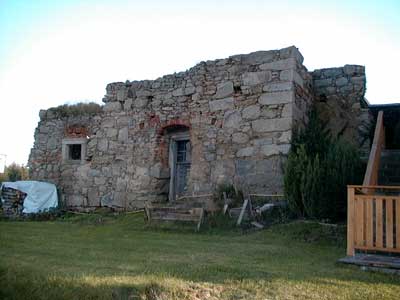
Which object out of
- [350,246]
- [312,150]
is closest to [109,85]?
[312,150]

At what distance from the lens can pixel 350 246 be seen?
19.0 ft

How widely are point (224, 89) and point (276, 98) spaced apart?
150 centimetres

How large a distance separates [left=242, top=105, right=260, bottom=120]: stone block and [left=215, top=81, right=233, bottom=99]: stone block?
674 millimetres

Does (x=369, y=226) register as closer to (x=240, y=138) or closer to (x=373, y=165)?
(x=373, y=165)

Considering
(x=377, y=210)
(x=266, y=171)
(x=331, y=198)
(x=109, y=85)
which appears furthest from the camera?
(x=109, y=85)

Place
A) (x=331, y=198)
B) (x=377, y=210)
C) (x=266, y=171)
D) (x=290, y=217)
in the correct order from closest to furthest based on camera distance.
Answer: (x=377, y=210), (x=331, y=198), (x=290, y=217), (x=266, y=171)

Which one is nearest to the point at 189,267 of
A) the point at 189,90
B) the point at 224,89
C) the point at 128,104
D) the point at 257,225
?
the point at 257,225

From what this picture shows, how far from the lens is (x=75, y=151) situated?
14484 mm

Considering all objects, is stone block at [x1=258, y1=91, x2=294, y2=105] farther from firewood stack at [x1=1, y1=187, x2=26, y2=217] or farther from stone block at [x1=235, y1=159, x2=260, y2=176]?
firewood stack at [x1=1, y1=187, x2=26, y2=217]

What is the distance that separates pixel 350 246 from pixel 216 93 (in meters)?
6.25

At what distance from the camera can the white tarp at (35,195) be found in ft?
42.3

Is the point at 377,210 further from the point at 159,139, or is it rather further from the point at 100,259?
the point at 159,139

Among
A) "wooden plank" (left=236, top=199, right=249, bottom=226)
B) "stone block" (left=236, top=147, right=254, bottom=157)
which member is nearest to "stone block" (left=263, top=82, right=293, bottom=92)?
"stone block" (left=236, top=147, right=254, bottom=157)

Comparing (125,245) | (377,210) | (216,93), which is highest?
(216,93)
